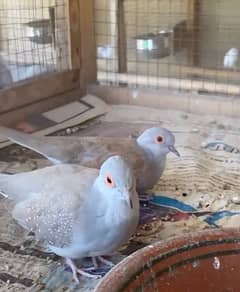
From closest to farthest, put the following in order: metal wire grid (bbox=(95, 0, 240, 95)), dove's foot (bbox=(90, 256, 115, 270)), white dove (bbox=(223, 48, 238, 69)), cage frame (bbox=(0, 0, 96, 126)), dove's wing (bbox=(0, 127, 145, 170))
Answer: dove's foot (bbox=(90, 256, 115, 270))
dove's wing (bbox=(0, 127, 145, 170))
cage frame (bbox=(0, 0, 96, 126))
metal wire grid (bbox=(95, 0, 240, 95))
white dove (bbox=(223, 48, 238, 69))

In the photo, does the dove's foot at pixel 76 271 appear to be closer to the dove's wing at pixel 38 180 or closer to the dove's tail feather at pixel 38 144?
the dove's wing at pixel 38 180

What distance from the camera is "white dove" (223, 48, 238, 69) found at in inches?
92.6

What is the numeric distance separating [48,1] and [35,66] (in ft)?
0.80

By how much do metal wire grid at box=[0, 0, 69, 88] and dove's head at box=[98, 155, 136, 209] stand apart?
1.06 m

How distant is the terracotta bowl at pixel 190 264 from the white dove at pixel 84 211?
0.63 feet

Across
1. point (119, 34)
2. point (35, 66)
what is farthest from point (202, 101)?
point (35, 66)

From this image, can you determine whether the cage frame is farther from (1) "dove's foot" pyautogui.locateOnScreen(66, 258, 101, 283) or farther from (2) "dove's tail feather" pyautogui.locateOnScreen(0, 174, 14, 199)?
(1) "dove's foot" pyautogui.locateOnScreen(66, 258, 101, 283)

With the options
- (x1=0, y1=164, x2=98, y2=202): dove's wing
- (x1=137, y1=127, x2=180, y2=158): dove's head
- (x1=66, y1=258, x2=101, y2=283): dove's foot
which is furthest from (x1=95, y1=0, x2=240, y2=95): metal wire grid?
(x1=66, y1=258, x2=101, y2=283): dove's foot

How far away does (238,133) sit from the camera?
1.80m

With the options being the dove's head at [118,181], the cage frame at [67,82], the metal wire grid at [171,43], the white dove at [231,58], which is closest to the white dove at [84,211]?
the dove's head at [118,181]

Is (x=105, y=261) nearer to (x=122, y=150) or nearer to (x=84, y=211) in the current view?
(x=84, y=211)

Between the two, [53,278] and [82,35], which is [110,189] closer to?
[53,278]

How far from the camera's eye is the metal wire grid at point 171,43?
2.20 meters

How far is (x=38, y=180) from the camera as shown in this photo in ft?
3.66
